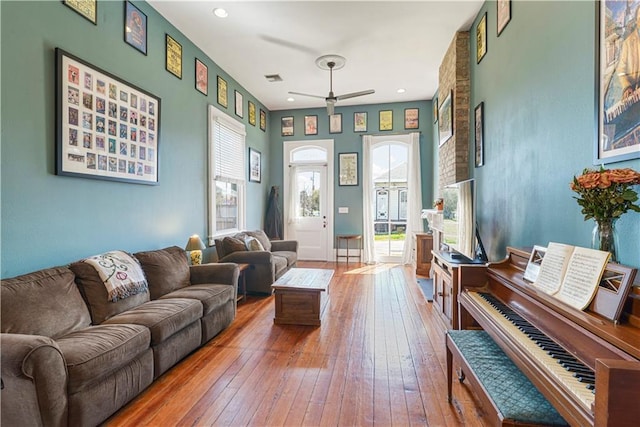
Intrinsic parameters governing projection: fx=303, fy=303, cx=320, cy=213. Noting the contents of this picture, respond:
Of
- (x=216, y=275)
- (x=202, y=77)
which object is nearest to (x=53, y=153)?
(x=216, y=275)

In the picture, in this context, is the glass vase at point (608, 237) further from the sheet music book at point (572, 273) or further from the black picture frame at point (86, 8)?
the black picture frame at point (86, 8)

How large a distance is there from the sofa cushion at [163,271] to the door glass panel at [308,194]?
412cm

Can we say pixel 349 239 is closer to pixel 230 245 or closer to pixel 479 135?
pixel 230 245

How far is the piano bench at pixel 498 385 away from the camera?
1186mm

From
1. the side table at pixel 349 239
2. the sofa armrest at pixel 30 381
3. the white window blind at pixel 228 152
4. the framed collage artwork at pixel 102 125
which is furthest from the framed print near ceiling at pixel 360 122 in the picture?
the sofa armrest at pixel 30 381

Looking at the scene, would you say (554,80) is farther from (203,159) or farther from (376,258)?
(376,258)

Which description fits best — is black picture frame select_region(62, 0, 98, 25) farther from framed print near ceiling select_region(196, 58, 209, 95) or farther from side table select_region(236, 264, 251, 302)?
side table select_region(236, 264, 251, 302)

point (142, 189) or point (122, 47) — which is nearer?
point (122, 47)

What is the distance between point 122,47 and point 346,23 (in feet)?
8.09

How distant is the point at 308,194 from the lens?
23.6 feet

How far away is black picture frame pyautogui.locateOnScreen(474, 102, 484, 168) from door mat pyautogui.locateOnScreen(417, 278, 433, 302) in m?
1.85

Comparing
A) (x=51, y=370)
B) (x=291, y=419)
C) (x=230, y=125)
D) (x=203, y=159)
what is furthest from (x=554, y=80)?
(x=230, y=125)

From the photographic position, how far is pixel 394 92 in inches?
239

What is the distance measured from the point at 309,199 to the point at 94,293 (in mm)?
5193
